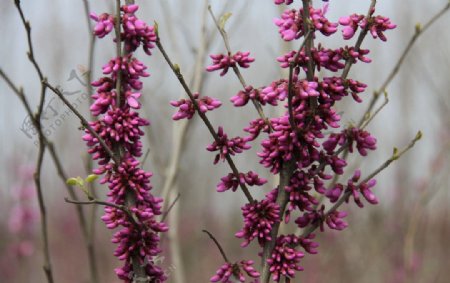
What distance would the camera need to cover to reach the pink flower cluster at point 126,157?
1.68m

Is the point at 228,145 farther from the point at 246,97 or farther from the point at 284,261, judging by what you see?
the point at 284,261

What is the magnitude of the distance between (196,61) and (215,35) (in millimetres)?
302

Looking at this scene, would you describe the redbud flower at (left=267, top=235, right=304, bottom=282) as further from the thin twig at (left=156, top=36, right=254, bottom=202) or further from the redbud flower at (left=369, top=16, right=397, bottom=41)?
the redbud flower at (left=369, top=16, right=397, bottom=41)

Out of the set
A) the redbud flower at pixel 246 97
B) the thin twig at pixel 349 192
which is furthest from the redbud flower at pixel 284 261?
the redbud flower at pixel 246 97

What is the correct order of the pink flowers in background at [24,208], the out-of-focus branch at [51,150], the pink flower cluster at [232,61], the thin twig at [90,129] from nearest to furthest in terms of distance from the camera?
the thin twig at [90,129] → the pink flower cluster at [232,61] → the out-of-focus branch at [51,150] → the pink flowers in background at [24,208]

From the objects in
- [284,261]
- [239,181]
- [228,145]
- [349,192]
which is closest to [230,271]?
[284,261]

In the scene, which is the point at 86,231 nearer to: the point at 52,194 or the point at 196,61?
the point at 196,61

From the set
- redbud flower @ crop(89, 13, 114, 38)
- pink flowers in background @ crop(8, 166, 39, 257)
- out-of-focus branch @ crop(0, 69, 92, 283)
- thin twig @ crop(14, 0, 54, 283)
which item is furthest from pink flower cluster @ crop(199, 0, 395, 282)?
pink flowers in background @ crop(8, 166, 39, 257)

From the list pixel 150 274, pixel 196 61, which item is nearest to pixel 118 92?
pixel 150 274

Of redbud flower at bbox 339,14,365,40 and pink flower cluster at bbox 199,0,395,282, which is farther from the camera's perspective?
redbud flower at bbox 339,14,365,40

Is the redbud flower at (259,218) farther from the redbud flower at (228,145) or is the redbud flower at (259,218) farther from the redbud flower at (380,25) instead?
the redbud flower at (380,25)

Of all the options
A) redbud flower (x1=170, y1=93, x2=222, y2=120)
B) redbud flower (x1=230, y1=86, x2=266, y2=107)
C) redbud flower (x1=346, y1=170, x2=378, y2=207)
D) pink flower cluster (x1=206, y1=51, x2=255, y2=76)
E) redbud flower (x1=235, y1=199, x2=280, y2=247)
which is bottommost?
redbud flower (x1=235, y1=199, x2=280, y2=247)

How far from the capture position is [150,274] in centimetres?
172

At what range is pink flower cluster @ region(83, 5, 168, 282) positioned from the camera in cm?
168
